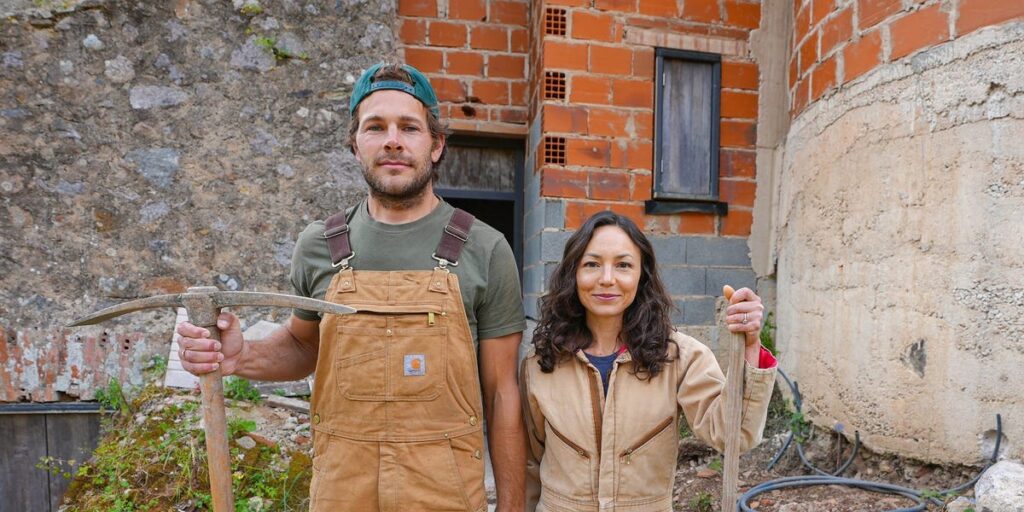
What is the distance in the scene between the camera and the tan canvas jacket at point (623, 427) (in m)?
1.81

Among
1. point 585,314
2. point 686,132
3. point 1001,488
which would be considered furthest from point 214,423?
point 686,132

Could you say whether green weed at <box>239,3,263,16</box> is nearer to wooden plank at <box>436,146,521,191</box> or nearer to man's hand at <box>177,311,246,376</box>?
wooden plank at <box>436,146,521,191</box>

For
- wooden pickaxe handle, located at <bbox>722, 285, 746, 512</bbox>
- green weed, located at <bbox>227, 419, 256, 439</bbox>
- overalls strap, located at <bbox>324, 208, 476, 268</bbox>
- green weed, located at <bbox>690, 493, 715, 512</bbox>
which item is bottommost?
green weed, located at <bbox>690, 493, 715, 512</bbox>

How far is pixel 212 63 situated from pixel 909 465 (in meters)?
4.30

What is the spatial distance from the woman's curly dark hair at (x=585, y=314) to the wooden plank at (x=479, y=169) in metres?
2.72

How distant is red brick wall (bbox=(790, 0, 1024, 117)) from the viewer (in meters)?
2.70

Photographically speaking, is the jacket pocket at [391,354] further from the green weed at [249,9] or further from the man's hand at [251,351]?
the green weed at [249,9]

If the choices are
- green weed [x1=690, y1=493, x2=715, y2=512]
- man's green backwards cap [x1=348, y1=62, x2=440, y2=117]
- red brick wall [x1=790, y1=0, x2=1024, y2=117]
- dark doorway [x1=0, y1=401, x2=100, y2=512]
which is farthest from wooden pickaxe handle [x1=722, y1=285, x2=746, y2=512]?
dark doorway [x1=0, y1=401, x2=100, y2=512]

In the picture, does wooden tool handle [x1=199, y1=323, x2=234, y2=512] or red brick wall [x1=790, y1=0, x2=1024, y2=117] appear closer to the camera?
wooden tool handle [x1=199, y1=323, x2=234, y2=512]

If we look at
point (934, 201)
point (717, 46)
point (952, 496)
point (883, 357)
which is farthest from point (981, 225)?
point (717, 46)

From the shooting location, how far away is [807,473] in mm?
3412

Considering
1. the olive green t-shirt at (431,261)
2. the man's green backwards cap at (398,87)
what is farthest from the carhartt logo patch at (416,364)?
the man's green backwards cap at (398,87)

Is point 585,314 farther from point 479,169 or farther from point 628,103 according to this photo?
point 479,169

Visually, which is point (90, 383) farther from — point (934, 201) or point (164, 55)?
point (934, 201)
